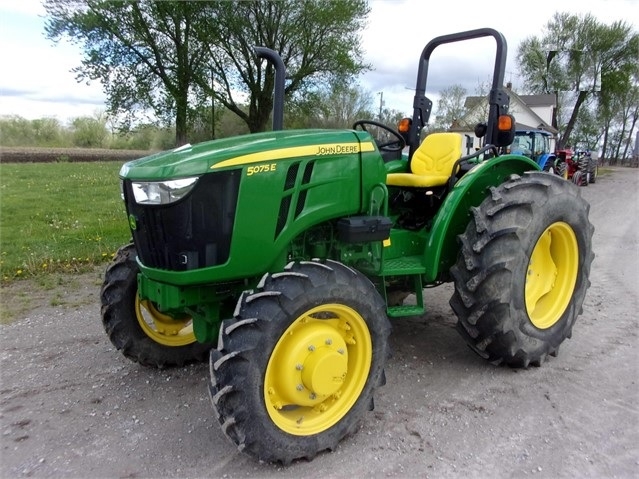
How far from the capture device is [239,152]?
8.55ft

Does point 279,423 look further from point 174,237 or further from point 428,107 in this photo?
point 428,107

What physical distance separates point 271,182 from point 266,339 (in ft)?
2.59

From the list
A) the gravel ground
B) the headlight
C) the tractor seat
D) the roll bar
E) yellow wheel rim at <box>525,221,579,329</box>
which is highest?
the roll bar

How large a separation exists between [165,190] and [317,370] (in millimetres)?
1143

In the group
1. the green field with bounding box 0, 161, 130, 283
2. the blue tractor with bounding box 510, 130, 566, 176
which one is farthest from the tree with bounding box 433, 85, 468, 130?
the green field with bounding box 0, 161, 130, 283

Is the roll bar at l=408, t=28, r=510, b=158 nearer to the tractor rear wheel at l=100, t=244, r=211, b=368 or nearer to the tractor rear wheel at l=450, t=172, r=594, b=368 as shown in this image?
the tractor rear wheel at l=450, t=172, r=594, b=368

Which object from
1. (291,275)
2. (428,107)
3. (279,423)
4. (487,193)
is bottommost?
(279,423)

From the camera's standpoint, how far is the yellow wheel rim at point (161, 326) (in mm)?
3547

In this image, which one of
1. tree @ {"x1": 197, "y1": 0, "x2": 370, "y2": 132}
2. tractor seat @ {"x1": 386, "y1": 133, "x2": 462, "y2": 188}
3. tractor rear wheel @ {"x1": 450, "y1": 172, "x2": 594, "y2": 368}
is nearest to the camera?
tractor rear wheel @ {"x1": 450, "y1": 172, "x2": 594, "y2": 368}

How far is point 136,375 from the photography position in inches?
139

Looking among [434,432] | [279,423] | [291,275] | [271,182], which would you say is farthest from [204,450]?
[271,182]

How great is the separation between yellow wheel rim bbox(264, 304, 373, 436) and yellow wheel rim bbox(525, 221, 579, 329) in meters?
1.63

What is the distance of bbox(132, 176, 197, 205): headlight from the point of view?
250 centimetres

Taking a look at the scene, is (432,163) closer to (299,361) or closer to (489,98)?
(489,98)
